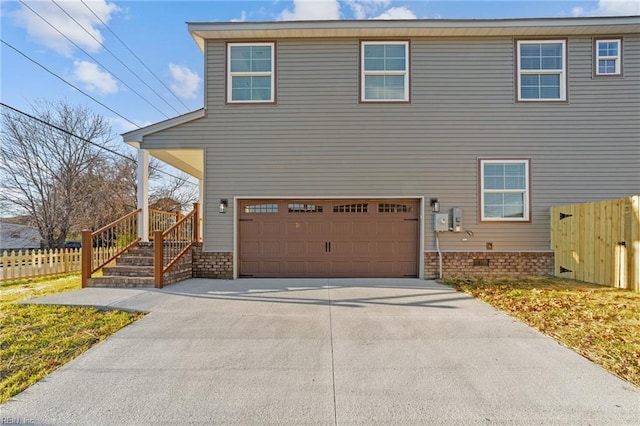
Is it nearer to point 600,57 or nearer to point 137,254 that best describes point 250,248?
point 137,254

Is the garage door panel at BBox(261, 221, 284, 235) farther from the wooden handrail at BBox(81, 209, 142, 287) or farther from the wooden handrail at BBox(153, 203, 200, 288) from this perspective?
the wooden handrail at BBox(81, 209, 142, 287)

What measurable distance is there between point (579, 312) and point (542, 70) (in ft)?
21.0

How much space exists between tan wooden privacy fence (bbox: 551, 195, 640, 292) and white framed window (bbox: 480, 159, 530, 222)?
0.78m

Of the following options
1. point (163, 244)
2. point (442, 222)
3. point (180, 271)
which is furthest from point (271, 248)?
point (442, 222)

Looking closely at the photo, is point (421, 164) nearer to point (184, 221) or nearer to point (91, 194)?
point (184, 221)

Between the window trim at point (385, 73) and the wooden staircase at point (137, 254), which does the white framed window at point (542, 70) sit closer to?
A: the window trim at point (385, 73)

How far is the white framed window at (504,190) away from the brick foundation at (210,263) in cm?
654

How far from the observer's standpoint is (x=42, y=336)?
13.0 feet

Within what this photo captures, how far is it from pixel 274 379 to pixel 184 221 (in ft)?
19.1

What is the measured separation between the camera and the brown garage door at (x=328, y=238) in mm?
8203

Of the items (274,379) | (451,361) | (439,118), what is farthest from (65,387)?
(439,118)

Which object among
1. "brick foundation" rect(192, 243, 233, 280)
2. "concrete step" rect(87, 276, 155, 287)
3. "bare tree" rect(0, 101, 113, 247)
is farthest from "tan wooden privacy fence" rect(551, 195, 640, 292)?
"bare tree" rect(0, 101, 113, 247)

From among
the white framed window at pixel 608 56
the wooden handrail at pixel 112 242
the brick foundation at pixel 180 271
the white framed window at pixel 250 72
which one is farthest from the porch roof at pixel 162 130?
the white framed window at pixel 608 56

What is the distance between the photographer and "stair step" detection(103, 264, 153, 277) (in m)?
7.12
